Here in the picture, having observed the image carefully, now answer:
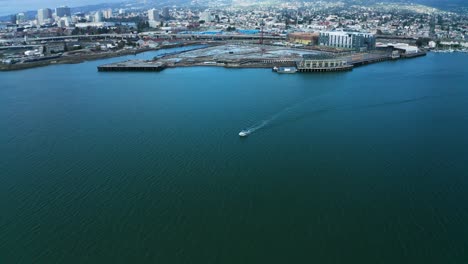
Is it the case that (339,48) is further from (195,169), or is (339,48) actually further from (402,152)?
(195,169)

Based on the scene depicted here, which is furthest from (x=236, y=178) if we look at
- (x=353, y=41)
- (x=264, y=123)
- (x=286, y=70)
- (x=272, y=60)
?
(x=353, y=41)

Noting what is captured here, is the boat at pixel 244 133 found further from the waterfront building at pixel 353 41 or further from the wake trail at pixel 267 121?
the waterfront building at pixel 353 41

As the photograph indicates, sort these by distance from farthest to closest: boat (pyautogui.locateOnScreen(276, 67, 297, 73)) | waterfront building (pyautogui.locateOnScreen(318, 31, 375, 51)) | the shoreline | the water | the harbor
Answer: waterfront building (pyautogui.locateOnScreen(318, 31, 375, 51)) → the shoreline → the harbor → boat (pyautogui.locateOnScreen(276, 67, 297, 73)) → the water

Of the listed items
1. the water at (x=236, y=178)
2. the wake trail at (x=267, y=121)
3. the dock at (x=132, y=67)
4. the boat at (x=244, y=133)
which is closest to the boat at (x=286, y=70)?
the water at (x=236, y=178)

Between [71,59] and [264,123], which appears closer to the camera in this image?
[264,123]

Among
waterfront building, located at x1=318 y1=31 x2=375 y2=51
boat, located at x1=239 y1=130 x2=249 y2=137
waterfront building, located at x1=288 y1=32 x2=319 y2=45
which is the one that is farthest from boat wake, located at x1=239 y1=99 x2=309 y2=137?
waterfront building, located at x1=288 y1=32 x2=319 y2=45

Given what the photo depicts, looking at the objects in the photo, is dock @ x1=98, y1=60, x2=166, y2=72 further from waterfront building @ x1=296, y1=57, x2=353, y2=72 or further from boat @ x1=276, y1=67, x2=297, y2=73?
waterfront building @ x1=296, y1=57, x2=353, y2=72

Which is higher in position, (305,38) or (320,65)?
(305,38)

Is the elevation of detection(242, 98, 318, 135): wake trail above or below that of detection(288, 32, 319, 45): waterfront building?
below

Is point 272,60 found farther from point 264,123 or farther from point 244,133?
point 244,133
